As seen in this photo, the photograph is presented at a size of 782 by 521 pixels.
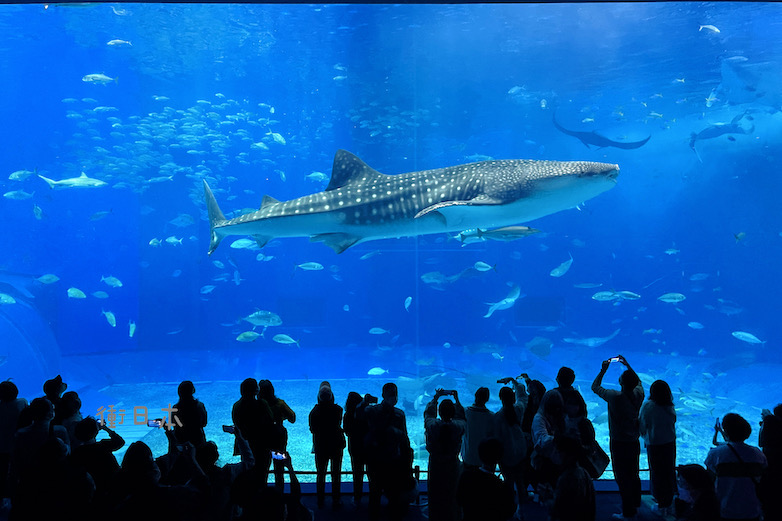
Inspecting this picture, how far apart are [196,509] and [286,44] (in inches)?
823

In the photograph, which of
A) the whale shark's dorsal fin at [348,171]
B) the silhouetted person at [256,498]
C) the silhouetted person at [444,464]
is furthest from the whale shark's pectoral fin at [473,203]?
the silhouetted person at [256,498]

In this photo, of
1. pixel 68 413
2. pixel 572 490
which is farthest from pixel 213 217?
pixel 572 490

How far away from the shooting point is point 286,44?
20.4m

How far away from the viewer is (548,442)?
2686mm

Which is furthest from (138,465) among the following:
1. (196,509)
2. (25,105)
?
(25,105)

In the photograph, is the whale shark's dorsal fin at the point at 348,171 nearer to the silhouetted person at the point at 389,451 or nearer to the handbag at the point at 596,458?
the silhouetted person at the point at 389,451

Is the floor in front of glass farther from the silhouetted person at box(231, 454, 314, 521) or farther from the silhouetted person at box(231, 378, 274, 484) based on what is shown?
the silhouetted person at box(231, 454, 314, 521)

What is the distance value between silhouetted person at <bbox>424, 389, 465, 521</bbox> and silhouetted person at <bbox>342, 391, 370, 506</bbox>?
22.9 inches

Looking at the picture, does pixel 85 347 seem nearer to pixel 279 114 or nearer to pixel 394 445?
pixel 279 114

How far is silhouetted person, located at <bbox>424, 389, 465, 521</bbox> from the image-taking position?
2.80 meters

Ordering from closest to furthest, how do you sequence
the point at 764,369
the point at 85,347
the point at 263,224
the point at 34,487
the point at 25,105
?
1. the point at 34,487
2. the point at 263,224
3. the point at 764,369
4. the point at 85,347
5. the point at 25,105

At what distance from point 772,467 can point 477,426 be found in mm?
1671

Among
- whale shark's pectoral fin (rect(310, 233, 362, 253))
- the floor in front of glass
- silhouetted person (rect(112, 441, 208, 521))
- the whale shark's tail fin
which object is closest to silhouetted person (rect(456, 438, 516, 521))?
silhouetted person (rect(112, 441, 208, 521))

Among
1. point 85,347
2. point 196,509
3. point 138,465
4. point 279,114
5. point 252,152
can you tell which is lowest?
point 196,509
